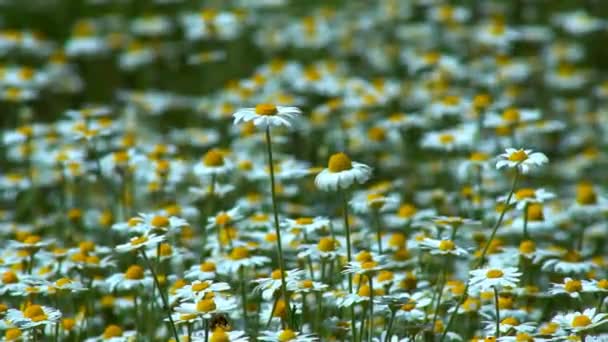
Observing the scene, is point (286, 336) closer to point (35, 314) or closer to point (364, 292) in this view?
point (364, 292)

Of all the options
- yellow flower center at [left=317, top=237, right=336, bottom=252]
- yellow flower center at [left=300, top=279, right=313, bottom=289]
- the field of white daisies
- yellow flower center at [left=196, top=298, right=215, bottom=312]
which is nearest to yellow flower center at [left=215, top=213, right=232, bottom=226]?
the field of white daisies

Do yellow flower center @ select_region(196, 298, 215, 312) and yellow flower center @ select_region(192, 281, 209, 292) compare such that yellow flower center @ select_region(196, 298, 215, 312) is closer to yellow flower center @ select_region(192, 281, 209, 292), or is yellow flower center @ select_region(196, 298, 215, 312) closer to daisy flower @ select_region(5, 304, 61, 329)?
yellow flower center @ select_region(192, 281, 209, 292)

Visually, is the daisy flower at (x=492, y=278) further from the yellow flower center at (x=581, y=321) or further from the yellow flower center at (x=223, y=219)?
the yellow flower center at (x=223, y=219)

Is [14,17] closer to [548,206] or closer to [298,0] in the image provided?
[298,0]

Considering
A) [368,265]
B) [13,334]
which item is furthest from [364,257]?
[13,334]

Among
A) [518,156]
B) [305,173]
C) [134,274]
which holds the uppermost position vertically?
[518,156]

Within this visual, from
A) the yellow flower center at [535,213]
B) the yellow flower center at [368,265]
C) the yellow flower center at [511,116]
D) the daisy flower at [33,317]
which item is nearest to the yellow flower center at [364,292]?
the yellow flower center at [368,265]

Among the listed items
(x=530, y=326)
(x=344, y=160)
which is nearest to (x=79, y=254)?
(x=344, y=160)
